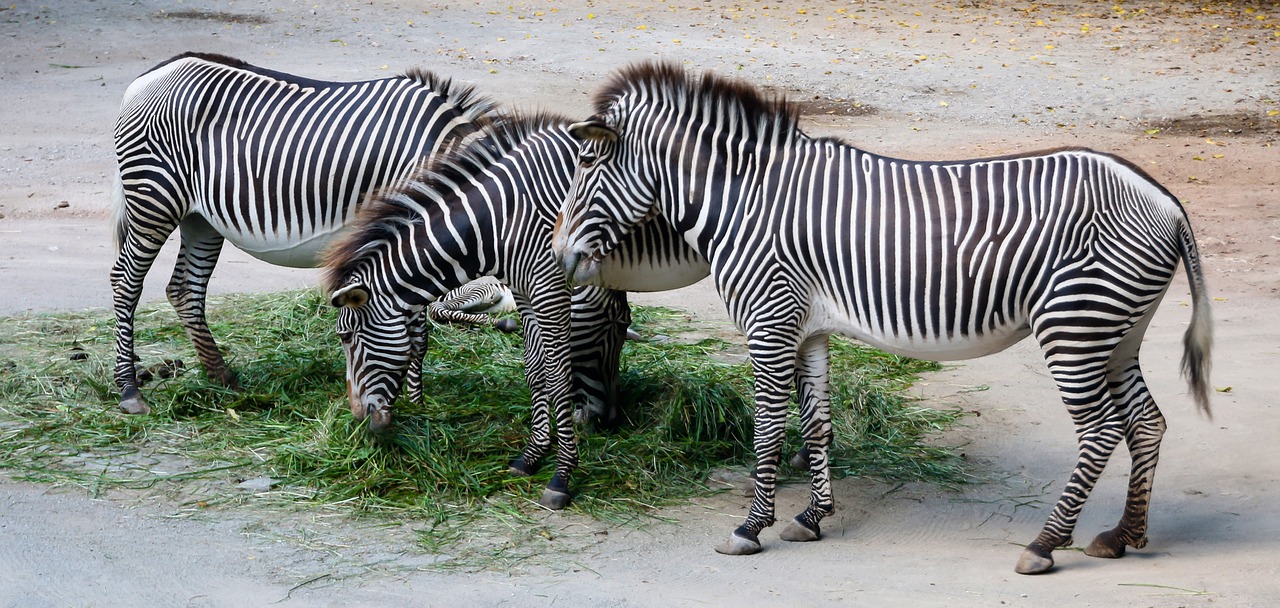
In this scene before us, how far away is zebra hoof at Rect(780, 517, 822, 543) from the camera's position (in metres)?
5.11

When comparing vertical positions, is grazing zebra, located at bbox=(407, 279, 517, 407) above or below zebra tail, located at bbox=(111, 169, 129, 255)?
below

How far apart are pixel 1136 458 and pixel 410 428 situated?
3.34m

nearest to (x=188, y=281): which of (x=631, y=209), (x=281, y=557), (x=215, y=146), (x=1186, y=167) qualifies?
(x=215, y=146)

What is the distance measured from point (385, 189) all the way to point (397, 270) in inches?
35.9

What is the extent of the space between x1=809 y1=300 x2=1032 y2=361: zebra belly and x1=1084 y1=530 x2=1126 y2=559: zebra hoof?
2.93 ft

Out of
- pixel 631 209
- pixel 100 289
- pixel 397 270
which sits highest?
pixel 631 209

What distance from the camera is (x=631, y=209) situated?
16.8ft

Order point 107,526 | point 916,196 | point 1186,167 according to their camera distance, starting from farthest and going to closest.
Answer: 1. point 1186,167
2. point 107,526
3. point 916,196

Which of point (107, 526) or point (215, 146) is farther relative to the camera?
point (215, 146)

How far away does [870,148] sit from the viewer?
1195cm

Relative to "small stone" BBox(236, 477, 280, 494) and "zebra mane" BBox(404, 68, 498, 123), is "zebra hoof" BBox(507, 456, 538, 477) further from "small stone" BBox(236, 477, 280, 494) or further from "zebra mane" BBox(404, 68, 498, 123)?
"zebra mane" BBox(404, 68, 498, 123)

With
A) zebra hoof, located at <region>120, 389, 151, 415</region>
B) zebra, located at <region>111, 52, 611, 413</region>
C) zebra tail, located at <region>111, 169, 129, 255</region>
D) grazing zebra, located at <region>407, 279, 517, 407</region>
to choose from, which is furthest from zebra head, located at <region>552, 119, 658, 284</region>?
zebra tail, located at <region>111, 169, 129, 255</region>

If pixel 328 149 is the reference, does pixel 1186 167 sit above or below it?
below

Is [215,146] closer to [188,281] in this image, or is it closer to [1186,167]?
[188,281]
